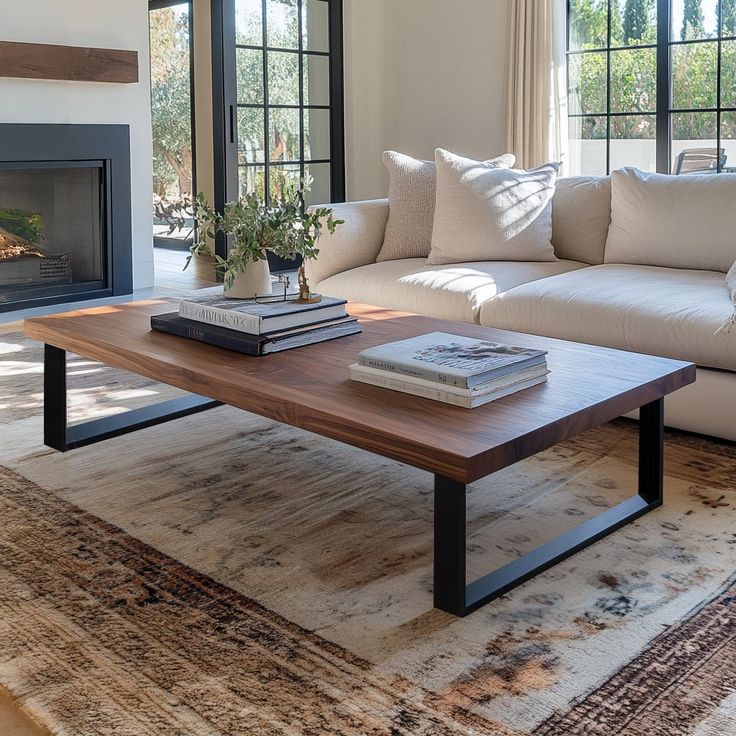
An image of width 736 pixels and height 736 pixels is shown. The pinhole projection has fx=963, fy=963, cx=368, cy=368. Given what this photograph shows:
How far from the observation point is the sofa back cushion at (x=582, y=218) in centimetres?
398

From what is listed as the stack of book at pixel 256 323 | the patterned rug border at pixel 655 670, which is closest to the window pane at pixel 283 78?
the stack of book at pixel 256 323

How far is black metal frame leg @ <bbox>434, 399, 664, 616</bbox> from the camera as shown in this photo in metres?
1.83

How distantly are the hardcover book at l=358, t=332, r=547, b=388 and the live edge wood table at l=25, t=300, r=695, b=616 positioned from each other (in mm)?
60

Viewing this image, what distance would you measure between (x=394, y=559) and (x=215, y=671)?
59 cm

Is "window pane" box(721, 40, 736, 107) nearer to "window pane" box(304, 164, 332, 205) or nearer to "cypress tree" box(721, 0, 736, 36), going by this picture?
"cypress tree" box(721, 0, 736, 36)

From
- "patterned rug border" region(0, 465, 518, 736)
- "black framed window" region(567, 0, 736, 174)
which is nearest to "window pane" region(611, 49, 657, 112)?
"black framed window" region(567, 0, 736, 174)

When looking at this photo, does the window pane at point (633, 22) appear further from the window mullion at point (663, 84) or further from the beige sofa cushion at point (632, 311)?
the beige sofa cushion at point (632, 311)

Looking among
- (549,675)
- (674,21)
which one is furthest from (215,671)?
(674,21)

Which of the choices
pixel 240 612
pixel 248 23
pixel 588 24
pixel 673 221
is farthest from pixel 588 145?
pixel 240 612

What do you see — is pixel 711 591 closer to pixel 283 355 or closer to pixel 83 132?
pixel 283 355

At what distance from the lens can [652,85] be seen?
5.65m

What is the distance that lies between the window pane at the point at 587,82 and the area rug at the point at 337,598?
348 cm

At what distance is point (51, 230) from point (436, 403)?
3.91 metres

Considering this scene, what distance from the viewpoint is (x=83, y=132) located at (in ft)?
17.1
